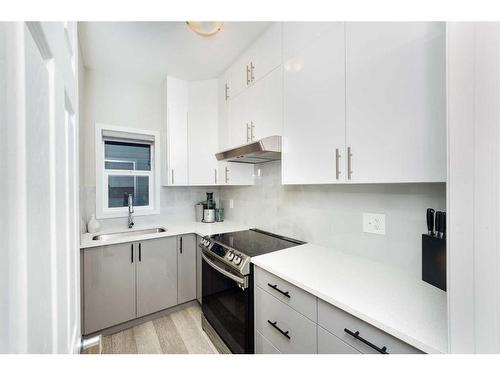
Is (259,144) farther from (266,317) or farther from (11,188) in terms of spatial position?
(11,188)

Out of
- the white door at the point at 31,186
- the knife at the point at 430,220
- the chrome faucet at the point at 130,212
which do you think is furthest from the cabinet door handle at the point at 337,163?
the chrome faucet at the point at 130,212

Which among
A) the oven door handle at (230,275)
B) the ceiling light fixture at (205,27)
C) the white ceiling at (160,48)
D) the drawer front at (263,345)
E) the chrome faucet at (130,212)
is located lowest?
the drawer front at (263,345)

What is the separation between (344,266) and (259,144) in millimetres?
911

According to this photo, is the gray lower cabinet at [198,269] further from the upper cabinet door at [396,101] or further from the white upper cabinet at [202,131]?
the upper cabinet door at [396,101]

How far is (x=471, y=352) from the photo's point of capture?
0.56 meters

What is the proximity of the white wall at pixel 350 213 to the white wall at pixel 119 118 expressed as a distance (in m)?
1.02

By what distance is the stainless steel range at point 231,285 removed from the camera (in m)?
1.32

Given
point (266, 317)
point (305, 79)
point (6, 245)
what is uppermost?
point (305, 79)

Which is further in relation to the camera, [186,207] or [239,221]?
[186,207]

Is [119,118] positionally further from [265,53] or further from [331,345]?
[331,345]

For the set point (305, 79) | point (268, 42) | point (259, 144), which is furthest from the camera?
point (268, 42)

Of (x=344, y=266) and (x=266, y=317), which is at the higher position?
(x=344, y=266)
